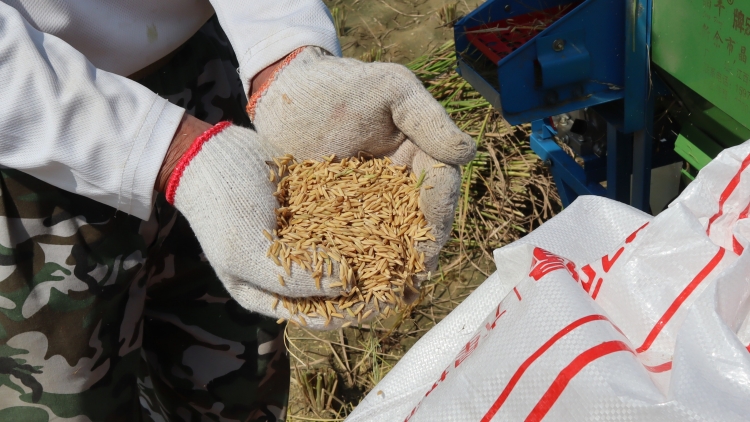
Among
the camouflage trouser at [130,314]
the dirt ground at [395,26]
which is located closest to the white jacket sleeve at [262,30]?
the camouflage trouser at [130,314]

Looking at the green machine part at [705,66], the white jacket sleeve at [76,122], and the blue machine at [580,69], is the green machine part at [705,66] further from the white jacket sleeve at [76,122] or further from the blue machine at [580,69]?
the white jacket sleeve at [76,122]

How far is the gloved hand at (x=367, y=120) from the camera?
1.15m

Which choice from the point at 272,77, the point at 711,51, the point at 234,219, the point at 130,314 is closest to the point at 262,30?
the point at 272,77

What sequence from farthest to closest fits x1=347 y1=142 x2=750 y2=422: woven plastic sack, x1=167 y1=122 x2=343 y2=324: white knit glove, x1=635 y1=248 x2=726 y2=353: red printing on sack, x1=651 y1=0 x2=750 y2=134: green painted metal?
x1=651 y1=0 x2=750 y2=134: green painted metal < x1=167 y1=122 x2=343 y2=324: white knit glove < x1=635 y1=248 x2=726 y2=353: red printing on sack < x1=347 y1=142 x2=750 y2=422: woven plastic sack

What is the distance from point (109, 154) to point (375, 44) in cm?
245

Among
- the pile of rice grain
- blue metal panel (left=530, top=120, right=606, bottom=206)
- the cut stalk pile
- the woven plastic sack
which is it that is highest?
the woven plastic sack

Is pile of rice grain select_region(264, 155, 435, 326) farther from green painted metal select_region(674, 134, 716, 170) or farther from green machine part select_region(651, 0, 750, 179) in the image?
green painted metal select_region(674, 134, 716, 170)

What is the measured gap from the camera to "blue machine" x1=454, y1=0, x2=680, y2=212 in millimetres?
1770

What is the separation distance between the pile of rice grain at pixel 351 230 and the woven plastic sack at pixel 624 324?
0.76ft

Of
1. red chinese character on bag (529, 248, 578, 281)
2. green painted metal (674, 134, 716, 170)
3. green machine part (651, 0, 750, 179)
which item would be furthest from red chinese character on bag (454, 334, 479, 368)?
green painted metal (674, 134, 716, 170)

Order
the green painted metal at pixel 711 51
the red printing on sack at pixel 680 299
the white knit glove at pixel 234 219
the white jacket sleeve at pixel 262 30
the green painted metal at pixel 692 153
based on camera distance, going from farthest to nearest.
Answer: the green painted metal at pixel 692 153, the green painted metal at pixel 711 51, the white jacket sleeve at pixel 262 30, the white knit glove at pixel 234 219, the red printing on sack at pixel 680 299

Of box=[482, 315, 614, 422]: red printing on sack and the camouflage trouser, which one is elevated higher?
box=[482, 315, 614, 422]: red printing on sack

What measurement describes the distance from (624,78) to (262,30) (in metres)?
1.10

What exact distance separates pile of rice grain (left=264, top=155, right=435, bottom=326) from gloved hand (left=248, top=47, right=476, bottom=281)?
0.04m
